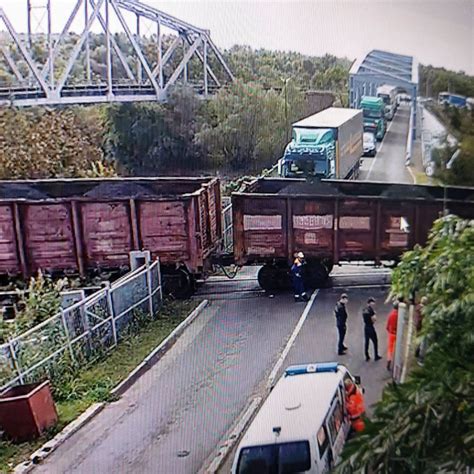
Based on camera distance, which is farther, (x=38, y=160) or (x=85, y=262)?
(x=85, y=262)

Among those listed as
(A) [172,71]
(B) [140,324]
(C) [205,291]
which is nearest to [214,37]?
(A) [172,71]

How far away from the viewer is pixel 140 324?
2111mm

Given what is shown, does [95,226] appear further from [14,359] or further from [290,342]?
[290,342]

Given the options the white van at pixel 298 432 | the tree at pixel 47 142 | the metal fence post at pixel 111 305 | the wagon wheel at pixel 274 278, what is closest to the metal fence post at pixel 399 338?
the white van at pixel 298 432

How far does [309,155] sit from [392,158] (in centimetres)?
24

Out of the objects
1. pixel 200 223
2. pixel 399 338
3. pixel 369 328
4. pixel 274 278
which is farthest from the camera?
pixel 200 223

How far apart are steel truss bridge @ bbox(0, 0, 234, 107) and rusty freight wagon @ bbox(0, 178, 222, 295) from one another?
1.22 feet

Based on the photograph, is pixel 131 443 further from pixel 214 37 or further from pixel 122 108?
pixel 214 37

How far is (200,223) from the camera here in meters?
2.31

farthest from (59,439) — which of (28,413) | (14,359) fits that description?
(14,359)

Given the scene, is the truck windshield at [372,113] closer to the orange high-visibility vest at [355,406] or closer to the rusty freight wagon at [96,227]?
the rusty freight wagon at [96,227]

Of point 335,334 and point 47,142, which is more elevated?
point 47,142

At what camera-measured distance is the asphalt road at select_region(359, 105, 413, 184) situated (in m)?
1.80

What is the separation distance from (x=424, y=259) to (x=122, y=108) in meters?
1.01
